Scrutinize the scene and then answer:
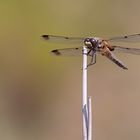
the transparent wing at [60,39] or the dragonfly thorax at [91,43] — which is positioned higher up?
the transparent wing at [60,39]

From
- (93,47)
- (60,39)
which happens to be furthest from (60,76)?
(93,47)

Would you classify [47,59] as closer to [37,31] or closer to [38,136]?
[37,31]

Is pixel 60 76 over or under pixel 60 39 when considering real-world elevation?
under

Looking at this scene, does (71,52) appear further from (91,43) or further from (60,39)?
(91,43)


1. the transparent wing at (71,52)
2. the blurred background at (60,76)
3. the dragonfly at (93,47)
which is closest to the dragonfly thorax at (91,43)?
the dragonfly at (93,47)

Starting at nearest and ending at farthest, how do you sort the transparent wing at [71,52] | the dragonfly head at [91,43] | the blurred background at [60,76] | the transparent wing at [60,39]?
1. the dragonfly head at [91,43]
2. the transparent wing at [71,52]
3. the transparent wing at [60,39]
4. the blurred background at [60,76]

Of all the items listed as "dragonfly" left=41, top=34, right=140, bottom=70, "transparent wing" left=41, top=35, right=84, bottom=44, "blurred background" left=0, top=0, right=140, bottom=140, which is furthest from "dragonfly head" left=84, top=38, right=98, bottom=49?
"blurred background" left=0, top=0, right=140, bottom=140

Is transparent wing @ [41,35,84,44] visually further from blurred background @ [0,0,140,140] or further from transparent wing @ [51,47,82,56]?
blurred background @ [0,0,140,140]

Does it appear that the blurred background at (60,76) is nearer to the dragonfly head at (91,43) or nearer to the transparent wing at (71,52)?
the transparent wing at (71,52)

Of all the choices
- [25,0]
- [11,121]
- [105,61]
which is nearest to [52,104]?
[11,121]
